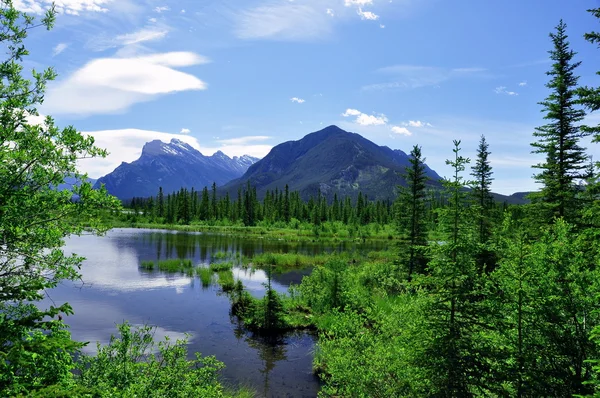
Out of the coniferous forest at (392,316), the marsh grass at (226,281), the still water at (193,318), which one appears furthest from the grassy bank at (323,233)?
the coniferous forest at (392,316)

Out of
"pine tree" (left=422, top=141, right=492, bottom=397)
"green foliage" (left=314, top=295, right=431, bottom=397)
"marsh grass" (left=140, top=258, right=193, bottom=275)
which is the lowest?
"marsh grass" (left=140, top=258, right=193, bottom=275)

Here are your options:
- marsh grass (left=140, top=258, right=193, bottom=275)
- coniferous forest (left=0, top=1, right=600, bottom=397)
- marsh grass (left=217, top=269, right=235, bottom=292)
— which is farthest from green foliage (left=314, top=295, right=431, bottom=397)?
marsh grass (left=140, top=258, right=193, bottom=275)

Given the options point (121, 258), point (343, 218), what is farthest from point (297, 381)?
point (343, 218)

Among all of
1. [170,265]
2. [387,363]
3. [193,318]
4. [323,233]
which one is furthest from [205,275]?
[323,233]

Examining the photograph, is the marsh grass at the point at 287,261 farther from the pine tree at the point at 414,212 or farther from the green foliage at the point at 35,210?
the green foliage at the point at 35,210

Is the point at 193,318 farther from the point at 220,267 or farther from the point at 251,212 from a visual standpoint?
the point at 251,212

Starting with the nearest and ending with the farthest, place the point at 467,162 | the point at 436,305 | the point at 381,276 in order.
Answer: the point at 436,305
the point at 467,162
the point at 381,276

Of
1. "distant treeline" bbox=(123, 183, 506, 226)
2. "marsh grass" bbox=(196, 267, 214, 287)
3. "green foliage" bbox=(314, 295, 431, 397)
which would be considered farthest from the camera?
"distant treeline" bbox=(123, 183, 506, 226)

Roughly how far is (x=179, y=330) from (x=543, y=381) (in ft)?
59.3

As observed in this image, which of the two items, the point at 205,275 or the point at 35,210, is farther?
the point at 205,275

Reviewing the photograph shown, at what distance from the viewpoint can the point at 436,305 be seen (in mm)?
9047

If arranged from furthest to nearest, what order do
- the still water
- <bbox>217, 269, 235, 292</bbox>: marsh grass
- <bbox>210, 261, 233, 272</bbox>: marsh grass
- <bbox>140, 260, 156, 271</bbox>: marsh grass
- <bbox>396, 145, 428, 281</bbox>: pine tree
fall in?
<bbox>140, 260, 156, 271</bbox>: marsh grass → <bbox>210, 261, 233, 272</bbox>: marsh grass → <bbox>217, 269, 235, 292</bbox>: marsh grass → <bbox>396, 145, 428, 281</bbox>: pine tree → the still water

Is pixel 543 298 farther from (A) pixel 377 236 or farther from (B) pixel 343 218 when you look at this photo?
(B) pixel 343 218

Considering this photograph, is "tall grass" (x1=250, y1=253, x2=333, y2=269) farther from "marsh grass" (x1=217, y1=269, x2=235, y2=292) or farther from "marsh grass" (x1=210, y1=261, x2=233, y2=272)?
"marsh grass" (x1=217, y1=269, x2=235, y2=292)
